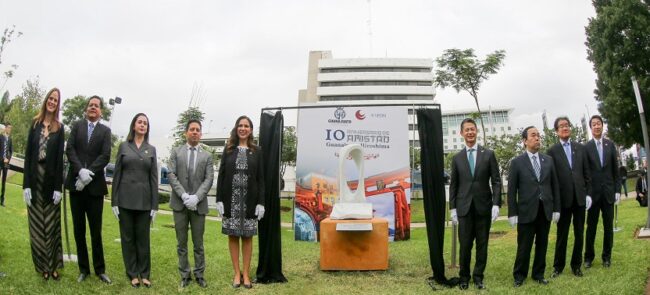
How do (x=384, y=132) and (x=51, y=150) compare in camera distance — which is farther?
(x=384, y=132)

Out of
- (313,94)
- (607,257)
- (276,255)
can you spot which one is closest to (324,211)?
(276,255)

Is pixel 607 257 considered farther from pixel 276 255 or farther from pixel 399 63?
pixel 399 63

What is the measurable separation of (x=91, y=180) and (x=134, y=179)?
39cm

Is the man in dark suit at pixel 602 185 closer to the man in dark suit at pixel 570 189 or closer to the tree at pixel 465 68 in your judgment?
the man in dark suit at pixel 570 189

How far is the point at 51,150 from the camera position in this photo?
14.6 feet

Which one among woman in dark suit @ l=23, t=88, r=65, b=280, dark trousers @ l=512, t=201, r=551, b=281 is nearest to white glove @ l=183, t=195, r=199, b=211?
woman in dark suit @ l=23, t=88, r=65, b=280

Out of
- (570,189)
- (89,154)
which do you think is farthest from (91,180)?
(570,189)

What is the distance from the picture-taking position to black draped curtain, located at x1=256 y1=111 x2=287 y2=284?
544 cm

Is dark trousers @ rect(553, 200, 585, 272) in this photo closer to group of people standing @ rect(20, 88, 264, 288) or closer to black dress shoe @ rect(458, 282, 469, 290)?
black dress shoe @ rect(458, 282, 469, 290)

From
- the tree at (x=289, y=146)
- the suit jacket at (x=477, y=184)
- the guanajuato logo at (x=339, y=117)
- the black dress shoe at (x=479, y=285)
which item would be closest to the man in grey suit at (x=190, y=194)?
the suit jacket at (x=477, y=184)

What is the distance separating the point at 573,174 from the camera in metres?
5.18

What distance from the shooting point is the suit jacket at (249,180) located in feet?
16.3

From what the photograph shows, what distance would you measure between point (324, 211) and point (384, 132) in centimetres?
220

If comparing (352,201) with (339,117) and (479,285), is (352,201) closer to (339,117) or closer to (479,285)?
(479,285)
